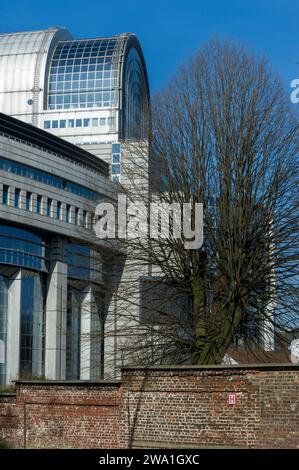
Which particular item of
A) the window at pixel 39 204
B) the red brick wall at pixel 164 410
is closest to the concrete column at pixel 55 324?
the window at pixel 39 204

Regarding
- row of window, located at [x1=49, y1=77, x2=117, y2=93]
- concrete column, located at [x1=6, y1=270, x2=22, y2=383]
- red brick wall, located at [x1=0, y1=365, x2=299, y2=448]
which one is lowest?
red brick wall, located at [x1=0, y1=365, x2=299, y2=448]

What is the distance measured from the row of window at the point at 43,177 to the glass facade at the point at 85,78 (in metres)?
19.3

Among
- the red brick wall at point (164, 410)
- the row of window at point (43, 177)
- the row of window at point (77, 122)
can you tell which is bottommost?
the red brick wall at point (164, 410)

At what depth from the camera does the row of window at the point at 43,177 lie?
61844mm

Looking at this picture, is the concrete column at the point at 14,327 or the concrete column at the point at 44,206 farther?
the concrete column at the point at 44,206

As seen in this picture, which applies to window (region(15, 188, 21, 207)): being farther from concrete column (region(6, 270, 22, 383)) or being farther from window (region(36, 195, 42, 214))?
concrete column (region(6, 270, 22, 383))

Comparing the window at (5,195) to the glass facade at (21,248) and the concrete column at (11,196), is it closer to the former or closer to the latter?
the concrete column at (11,196)

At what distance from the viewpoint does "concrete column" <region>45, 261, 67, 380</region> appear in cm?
6581

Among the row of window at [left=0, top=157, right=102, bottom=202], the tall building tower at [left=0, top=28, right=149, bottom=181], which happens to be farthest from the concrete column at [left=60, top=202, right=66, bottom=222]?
the tall building tower at [left=0, top=28, right=149, bottom=181]

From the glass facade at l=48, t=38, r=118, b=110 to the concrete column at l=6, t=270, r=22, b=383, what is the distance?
29284mm

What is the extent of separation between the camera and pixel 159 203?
1165 inches
